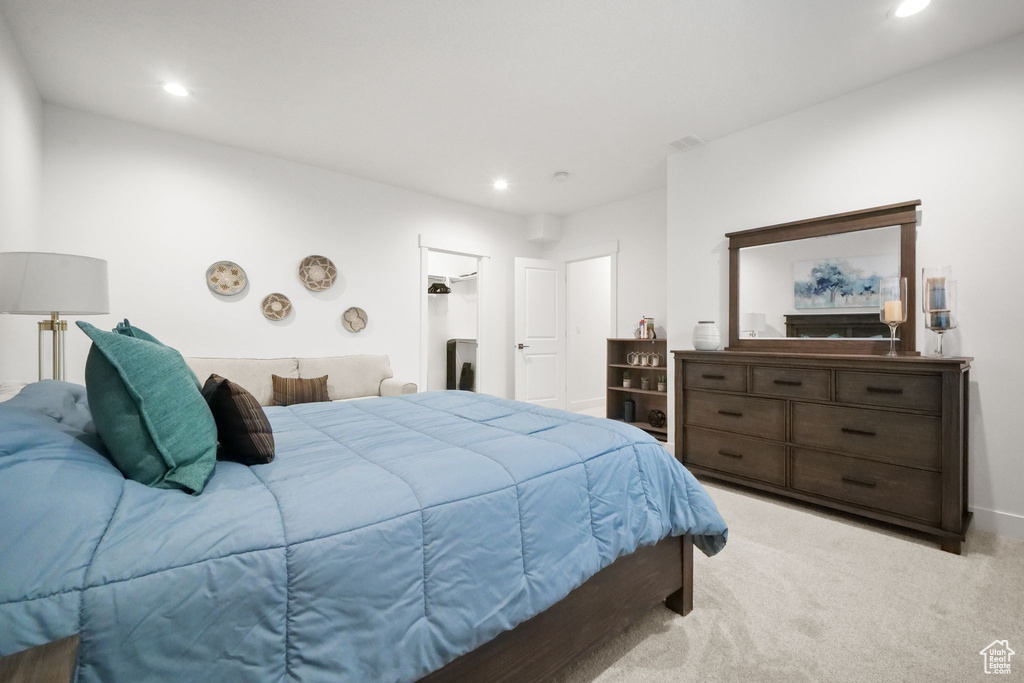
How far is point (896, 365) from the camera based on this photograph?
2354mm

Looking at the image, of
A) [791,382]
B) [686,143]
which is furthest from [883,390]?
[686,143]

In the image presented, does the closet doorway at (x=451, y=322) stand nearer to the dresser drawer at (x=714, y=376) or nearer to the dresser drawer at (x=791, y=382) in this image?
the dresser drawer at (x=714, y=376)

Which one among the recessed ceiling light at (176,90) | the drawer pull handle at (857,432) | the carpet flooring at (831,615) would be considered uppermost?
the recessed ceiling light at (176,90)

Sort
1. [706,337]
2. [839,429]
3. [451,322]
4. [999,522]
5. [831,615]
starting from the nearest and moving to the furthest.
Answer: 1. [831,615]
2. [999,522]
3. [839,429]
4. [706,337]
5. [451,322]

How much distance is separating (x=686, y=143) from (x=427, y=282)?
2.96 m

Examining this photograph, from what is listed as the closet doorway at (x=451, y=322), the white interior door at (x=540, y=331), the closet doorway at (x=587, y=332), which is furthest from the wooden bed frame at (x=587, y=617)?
the closet doorway at (x=451, y=322)

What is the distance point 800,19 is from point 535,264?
146 inches

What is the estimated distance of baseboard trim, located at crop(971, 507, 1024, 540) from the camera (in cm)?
236

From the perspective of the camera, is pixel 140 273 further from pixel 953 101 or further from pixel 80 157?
pixel 953 101

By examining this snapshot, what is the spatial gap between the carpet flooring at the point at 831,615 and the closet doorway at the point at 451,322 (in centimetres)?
488

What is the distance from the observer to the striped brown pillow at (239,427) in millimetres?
1298

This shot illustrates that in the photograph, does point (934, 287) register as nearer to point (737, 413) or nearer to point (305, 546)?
point (737, 413)

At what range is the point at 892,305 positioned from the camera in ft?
8.51

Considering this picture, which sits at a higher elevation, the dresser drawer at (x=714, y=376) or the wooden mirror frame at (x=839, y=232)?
the wooden mirror frame at (x=839, y=232)
